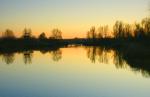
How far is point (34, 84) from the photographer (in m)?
18.1

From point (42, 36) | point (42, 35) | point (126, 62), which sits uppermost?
point (42, 35)

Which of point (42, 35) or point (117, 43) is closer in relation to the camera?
point (117, 43)

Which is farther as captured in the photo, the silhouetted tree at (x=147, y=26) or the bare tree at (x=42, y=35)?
the bare tree at (x=42, y=35)

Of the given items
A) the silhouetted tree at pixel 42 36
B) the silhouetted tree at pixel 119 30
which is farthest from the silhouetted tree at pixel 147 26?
the silhouetted tree at pixel 42 36

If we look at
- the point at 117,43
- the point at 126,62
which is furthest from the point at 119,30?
the point at 126,62

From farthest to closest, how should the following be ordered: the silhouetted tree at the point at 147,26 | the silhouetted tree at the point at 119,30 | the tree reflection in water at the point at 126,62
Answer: the silhouetted tree at the point at 119,30 → the silhouetted tree at the point at 147,26 → the tree reflection in water at the point at 126,62

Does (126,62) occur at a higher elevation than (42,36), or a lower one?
lower

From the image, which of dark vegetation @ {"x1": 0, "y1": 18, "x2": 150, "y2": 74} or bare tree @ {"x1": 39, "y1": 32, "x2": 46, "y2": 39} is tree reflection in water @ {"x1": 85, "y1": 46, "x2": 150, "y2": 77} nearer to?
dark vegetation @ {"x1": 0, "y1": 18, "x2": 150, "y2": 74}

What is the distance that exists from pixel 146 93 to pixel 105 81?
4.31m

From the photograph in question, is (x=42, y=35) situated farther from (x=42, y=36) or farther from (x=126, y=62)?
(x=126, y=62)

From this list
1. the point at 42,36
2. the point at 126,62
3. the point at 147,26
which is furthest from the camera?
the point at 42,36

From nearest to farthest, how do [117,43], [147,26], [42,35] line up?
[147,26]
[117,43]
[42,35]

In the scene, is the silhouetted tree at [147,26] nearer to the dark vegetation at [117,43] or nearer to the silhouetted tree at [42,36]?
the dark vegetation at [117,43]

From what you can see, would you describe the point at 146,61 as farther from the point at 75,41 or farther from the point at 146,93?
the point at 75,41
